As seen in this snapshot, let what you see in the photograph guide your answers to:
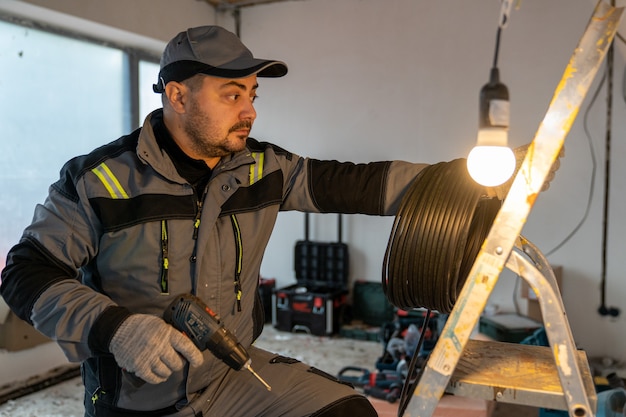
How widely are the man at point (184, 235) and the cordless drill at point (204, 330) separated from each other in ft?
0.18

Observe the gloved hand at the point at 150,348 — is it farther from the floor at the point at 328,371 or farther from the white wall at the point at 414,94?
the white wall at the point at 414,94

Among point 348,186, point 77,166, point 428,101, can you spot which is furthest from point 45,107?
point 428,101

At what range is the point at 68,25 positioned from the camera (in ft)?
12.0

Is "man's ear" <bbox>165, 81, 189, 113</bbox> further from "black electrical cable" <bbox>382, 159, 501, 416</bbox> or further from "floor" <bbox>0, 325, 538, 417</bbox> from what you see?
"floor" <bbox>0, 325, 538, 417</bbox>

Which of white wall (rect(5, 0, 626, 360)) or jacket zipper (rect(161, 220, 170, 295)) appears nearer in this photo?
jacket zipper (rect(161, 220, 170, 295))

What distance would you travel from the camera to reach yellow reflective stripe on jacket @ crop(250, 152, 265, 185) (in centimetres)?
188

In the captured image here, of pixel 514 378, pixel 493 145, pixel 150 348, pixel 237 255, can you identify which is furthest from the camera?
pixel 237 255

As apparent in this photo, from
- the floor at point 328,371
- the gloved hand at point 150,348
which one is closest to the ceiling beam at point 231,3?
the floor at point 328,371

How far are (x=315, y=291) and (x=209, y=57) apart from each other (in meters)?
3.02

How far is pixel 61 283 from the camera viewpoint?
153 cm

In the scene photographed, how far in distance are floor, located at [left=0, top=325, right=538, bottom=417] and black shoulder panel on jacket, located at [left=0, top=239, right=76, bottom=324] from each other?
5.49 feet

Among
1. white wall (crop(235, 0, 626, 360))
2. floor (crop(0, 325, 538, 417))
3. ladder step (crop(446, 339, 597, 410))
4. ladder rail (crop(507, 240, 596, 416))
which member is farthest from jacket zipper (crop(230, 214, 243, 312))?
white wall (crop(235, 0, 626, 360))

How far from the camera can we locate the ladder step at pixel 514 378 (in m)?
1.13

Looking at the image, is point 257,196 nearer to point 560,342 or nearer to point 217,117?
point 217,117
